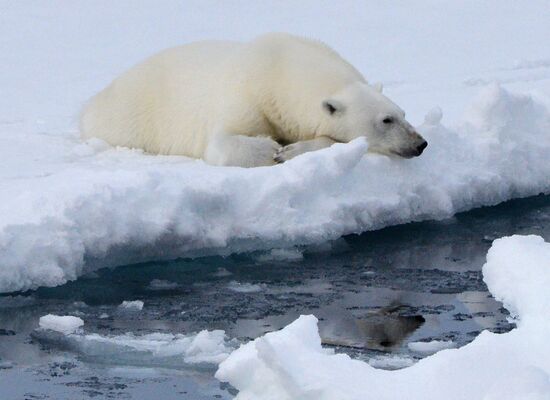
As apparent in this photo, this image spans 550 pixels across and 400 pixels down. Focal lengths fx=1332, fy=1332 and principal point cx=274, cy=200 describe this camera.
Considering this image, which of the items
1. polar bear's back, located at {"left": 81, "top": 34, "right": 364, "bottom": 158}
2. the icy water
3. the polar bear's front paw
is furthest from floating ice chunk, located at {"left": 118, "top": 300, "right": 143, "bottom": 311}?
polar bear's back, located at {"left": 81, "top": 34, "right": 364, "bottom": 158}

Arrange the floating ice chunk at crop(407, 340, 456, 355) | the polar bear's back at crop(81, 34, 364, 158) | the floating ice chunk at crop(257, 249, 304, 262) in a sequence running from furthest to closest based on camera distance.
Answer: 1. the polar bear's back at crop(81, 34, 364, 158)
2. the floating ice chunk at crop(257, 249, 304, 262)
3. the floating ice chunk at crop(407, 340, 456, 355)

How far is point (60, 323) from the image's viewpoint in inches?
184

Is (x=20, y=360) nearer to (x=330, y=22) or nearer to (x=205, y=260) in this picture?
(x=205, y=260)

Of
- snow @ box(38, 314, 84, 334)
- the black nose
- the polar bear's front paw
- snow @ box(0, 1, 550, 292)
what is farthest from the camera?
the polar bear's front paw

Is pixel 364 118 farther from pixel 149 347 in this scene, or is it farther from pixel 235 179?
pixel 149 347

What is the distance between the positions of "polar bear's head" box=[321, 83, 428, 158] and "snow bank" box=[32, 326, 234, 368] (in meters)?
2.45

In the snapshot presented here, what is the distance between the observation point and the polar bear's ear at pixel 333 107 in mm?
6953

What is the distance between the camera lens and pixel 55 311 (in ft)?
16.0

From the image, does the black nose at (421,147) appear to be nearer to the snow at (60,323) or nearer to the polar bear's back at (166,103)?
the polar bear's back at (166,103)

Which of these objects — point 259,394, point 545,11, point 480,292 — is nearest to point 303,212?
point 480,292

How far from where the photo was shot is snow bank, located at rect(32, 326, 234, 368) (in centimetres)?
430

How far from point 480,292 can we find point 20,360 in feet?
6.03

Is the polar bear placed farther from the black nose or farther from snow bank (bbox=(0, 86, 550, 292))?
snow bank (bbox=(0, 86, 550, 292))

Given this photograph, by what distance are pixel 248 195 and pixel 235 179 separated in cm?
10
